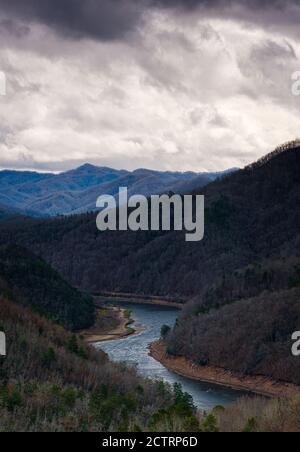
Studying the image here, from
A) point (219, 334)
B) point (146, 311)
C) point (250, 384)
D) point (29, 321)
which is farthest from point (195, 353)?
point (146, 311)

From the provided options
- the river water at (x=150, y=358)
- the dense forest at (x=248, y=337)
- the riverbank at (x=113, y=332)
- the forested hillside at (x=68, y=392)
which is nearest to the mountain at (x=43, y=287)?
the riverbank at (x=113, y=332)

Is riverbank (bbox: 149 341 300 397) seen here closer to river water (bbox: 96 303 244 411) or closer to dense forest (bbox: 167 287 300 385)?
dense forest (bbox: 167 287 300 385)

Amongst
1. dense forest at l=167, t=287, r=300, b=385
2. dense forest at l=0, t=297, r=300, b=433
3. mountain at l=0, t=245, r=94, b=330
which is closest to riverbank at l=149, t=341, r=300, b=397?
dense forest at l=167, t=287, r=300, b=385

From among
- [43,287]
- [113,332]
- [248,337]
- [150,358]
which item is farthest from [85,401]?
[43,287]
